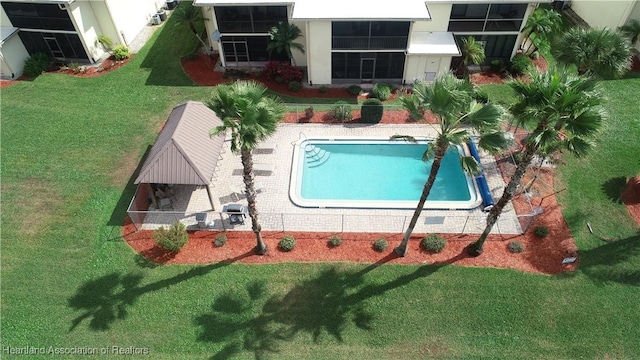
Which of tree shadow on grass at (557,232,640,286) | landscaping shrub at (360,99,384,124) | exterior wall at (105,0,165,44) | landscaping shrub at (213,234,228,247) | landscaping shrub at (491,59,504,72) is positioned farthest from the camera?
exterior wall at (105,0,165,44)

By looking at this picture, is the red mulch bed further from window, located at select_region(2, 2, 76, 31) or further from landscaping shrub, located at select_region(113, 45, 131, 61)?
window, located at select_region(2, 2, 76, 31)

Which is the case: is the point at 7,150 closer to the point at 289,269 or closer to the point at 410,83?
the point at 289,269

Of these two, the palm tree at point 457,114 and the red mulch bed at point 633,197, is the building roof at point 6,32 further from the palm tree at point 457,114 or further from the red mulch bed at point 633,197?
the red mulch bed at point 633,197

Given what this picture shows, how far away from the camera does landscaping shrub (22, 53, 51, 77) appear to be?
1262 inches

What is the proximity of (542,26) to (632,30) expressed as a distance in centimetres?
854

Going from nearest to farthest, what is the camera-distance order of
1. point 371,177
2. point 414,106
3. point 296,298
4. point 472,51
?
1. point 414,106
2. point 296,298
3. point 371,177
4. point 472,51

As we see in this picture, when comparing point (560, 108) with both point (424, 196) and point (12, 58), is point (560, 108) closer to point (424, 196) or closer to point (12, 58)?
point (424, 196)

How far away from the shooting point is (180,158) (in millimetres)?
21125

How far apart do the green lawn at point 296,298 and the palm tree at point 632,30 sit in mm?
14396

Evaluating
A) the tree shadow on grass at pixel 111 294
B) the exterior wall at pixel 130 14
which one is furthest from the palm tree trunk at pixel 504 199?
the exterior wall at pixel 130 14

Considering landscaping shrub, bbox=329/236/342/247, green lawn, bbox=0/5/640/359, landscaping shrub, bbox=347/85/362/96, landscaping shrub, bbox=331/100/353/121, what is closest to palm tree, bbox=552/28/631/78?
green lawn, bbox=0/5/640/359

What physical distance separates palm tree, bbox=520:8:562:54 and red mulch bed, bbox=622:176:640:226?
1228 centimetres

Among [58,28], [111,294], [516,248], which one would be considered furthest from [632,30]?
[58,28]

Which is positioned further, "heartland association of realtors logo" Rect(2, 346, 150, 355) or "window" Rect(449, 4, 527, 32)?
Result: "window" Rect(449, 4, 527, 32)
